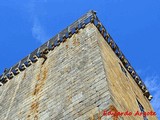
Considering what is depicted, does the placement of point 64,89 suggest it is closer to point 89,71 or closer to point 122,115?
point 89,71

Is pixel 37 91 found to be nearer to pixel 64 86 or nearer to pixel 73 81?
pixel 64 86

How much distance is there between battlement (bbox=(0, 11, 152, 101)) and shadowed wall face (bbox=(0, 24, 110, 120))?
326 millimetres

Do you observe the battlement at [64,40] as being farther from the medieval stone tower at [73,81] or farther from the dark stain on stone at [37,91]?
the dark stain on stone at [37,91]

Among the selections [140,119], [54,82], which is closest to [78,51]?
[54,82]

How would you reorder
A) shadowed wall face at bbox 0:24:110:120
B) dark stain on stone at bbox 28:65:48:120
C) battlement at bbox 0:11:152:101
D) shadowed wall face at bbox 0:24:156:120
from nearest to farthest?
shadowed wall face at bbox 0:24:156:120 → shadowed wall face at bbox 0:24:110:120 → dark stain on stone at bbox 28:65:48:120 → battlement at bbox 0:11:152:101

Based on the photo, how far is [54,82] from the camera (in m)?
9.37

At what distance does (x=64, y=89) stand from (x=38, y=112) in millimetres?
962

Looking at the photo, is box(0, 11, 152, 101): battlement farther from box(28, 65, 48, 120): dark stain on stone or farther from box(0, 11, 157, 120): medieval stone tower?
box(28, 65, 48, 120): dark stain on stone

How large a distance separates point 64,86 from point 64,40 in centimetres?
343

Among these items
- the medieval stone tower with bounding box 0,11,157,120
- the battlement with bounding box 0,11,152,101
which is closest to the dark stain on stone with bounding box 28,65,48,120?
the medieval stone tower with bounding box 0,11,157,120

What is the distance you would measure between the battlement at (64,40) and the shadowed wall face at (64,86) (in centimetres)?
33

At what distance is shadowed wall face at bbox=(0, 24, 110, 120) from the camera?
7363 mm

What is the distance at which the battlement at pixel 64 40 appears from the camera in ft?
38.2

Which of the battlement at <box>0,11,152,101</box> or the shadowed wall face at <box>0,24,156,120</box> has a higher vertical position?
the battlement at <box>0,11,152,101</box>
